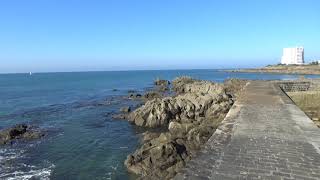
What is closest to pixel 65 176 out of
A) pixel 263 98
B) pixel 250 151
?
pixel 250 151

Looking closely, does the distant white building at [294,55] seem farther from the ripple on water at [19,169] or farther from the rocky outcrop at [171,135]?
the ripple on water at [19,169]

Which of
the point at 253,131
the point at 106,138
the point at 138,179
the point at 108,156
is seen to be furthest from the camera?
the point at 106,138

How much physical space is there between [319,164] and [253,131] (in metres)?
3.17

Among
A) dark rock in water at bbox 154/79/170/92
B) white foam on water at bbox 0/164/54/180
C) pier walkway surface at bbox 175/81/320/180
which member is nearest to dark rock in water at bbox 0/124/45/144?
white foam on water at bbox 0/164/54/180

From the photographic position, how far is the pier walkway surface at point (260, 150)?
6.78 metres

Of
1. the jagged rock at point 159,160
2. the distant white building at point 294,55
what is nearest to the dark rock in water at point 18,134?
the jagged rock at point 159,160

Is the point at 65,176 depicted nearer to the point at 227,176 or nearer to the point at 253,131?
the point at 253,131

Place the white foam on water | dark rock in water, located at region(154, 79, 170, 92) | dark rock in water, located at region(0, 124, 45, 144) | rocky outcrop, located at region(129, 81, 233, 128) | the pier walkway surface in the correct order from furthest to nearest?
dark rock in water, located at region(154, 79, 170, 92) < rocky outcrop, located at region(129, 81, 233, 128) < dark rock in water, located at region(0, 124, 45, 144) < the white foam on water < the pier walkway surface

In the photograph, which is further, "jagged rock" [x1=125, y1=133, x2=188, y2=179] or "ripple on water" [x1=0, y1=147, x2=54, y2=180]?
"ripple on water" [x1=0, y1=147, x2=54, y2=180]

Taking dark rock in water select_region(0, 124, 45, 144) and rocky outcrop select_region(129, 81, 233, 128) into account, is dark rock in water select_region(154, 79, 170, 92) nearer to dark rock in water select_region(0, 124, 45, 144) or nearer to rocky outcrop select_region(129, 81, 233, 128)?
rocky outcrop select_region(129, 81, 233, 128)

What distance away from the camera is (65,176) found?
13484 millimetres

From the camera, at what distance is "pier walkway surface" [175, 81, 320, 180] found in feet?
22.2

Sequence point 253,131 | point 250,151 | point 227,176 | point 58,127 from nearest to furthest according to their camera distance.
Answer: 1. point 227,176
2. point 250,151
3. point 253,131
4. point 58,127

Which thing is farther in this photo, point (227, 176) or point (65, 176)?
point (65, 176)
